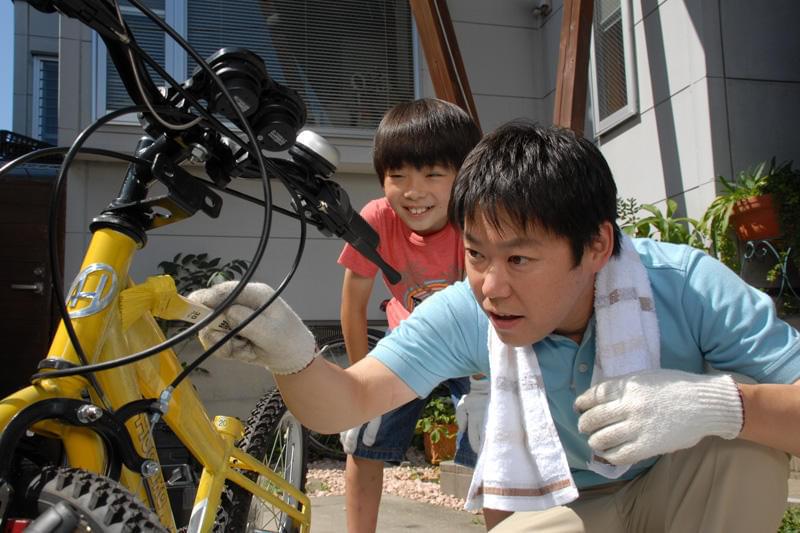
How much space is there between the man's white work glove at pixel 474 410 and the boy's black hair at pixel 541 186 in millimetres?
722

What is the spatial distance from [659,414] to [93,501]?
2.76 ft

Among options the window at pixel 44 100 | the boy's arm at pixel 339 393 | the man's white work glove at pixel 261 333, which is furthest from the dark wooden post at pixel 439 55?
the window at pixel 44 100

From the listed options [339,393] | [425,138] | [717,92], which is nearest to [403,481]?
[425,138]

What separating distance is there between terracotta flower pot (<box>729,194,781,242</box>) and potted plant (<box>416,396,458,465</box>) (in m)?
1.71

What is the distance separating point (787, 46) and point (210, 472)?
387 centimetres

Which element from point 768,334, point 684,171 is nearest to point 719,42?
point 684,171

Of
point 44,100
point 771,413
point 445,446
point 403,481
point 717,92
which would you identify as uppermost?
point 44,100

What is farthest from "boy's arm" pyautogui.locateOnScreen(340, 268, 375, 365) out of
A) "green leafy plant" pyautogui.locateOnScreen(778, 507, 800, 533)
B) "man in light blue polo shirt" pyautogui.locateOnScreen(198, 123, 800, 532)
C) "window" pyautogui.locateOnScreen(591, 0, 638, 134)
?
"window" pyautogui.locateOnScreen(591, 0, 638, 134)

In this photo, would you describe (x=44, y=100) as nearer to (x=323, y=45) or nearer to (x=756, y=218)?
(x=323, y=45)

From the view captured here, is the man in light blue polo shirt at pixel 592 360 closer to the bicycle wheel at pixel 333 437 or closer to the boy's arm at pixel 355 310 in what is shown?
the boy's arm at pixel 355 310

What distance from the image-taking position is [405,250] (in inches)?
91.4

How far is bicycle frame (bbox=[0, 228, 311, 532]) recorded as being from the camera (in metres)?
1.27

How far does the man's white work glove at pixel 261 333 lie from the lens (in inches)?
47.4

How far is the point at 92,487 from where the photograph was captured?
116 cm
